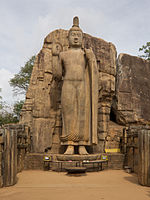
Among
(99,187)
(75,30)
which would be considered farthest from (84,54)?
(99,187)

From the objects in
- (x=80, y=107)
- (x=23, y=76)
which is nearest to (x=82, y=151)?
(x=80, y=107)

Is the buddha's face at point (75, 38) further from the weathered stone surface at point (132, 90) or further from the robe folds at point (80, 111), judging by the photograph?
the weathered stone surface at point (132, 90)

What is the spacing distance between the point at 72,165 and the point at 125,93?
4.50m

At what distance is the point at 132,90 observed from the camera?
9.93m

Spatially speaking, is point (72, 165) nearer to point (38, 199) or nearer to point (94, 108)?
point (94, 108)

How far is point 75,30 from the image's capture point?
26.8 ft

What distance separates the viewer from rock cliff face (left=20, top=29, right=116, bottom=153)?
8.71 meters

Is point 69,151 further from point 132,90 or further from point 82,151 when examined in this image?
point 132,90

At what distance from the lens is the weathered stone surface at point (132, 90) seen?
9.72m

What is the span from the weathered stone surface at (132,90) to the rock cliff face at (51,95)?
13.9 inches

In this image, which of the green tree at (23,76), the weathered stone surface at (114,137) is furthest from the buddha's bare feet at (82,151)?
the green tree at (23,76)

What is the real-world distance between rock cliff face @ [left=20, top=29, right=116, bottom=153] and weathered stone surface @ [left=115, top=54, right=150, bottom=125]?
1.16 ft

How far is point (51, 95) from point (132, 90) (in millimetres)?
3465

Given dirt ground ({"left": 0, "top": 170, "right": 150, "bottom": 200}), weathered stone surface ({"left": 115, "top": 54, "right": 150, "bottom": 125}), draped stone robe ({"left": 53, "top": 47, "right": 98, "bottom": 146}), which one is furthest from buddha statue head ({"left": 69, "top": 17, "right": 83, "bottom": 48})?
dirt ground ({"left": 0, "top": 170, "right": 150, "bottom": 200})
